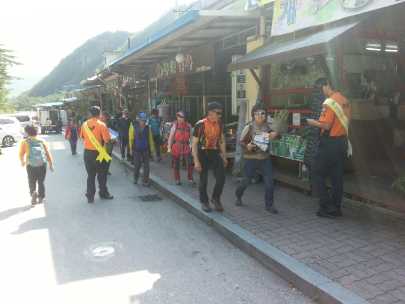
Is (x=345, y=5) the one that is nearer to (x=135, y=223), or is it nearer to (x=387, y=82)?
(x=387, y=82)

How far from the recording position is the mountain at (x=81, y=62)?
10488cm

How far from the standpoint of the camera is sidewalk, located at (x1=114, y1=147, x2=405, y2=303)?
2994 mm

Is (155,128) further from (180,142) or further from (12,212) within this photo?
(12,212)

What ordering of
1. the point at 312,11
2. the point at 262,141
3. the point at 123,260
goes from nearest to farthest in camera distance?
1. the point at 123,260
2. the point at 262,141
3. the point at 312,11

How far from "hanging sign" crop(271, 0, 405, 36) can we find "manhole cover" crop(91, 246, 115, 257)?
501cm

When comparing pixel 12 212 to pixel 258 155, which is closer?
pixel 258 155

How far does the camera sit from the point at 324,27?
569 cm

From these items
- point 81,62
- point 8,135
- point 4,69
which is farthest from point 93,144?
point 81,62

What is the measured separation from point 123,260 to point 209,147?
2.14m

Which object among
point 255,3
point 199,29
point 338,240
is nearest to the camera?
point 338,240

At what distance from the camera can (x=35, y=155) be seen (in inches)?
237

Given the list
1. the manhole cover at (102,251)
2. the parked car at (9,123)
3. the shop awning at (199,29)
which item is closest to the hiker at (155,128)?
the shop awning at (199,29)

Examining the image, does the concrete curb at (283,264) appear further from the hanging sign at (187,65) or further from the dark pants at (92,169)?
the hanging sign at (187,65)

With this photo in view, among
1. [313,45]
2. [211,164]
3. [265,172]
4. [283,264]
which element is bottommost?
[283,264]
